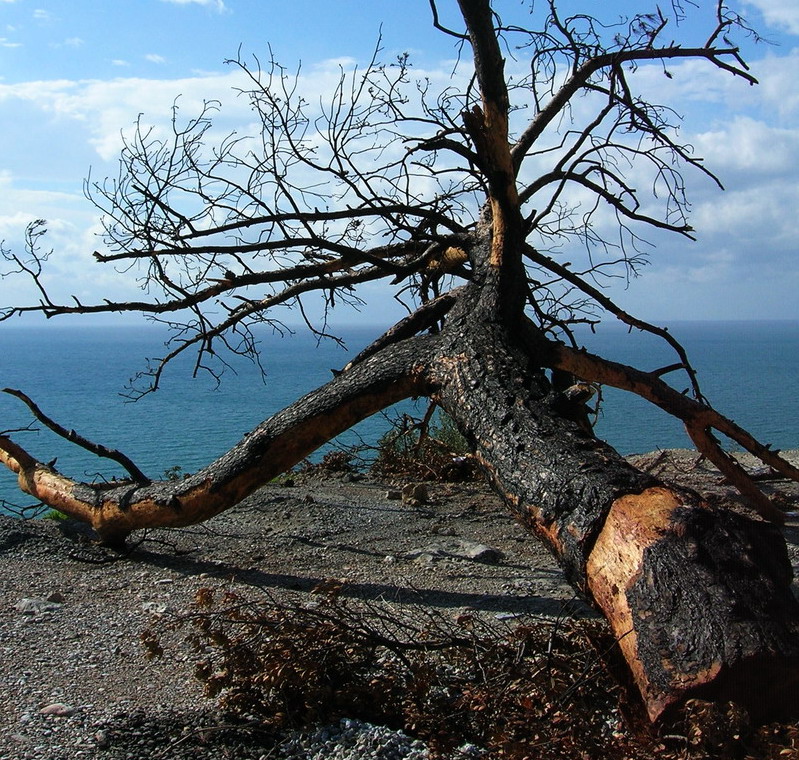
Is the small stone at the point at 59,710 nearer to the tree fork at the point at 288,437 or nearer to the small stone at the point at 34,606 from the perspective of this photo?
the small stone at the point at 34,606

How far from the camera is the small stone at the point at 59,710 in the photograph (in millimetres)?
3514

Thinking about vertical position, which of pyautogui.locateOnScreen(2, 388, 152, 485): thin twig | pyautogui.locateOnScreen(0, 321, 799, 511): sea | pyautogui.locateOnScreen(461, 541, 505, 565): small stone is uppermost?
pyautogui.locateOnScreen(2, 388, 152, 485): thin twig

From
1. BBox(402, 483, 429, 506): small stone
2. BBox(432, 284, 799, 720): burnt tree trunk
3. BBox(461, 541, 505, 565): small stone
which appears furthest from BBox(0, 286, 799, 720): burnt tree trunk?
BBox(402, 483, 429, 506): small stone

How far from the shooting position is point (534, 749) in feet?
9.01

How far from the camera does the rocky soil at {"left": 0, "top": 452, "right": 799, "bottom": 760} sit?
330 centimetres

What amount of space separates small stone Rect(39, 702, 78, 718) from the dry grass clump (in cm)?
39

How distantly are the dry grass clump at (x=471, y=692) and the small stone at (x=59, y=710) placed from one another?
0.39 m

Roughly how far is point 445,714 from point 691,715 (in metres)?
0.96

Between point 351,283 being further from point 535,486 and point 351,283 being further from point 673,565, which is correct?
point 673,565

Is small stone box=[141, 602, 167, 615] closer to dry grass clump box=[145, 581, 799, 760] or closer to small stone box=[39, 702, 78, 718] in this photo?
dry grass clump box=[145, 581, 799, 760]

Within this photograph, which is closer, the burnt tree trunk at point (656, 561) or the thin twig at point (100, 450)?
the burnt tree trunk at point (656, 561)

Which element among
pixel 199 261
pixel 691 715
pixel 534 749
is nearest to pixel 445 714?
pixel 534 749

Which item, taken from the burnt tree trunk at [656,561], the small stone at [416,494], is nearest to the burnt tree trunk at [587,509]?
the burnt tree trunk at [656,561]

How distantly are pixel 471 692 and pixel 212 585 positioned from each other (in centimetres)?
297
